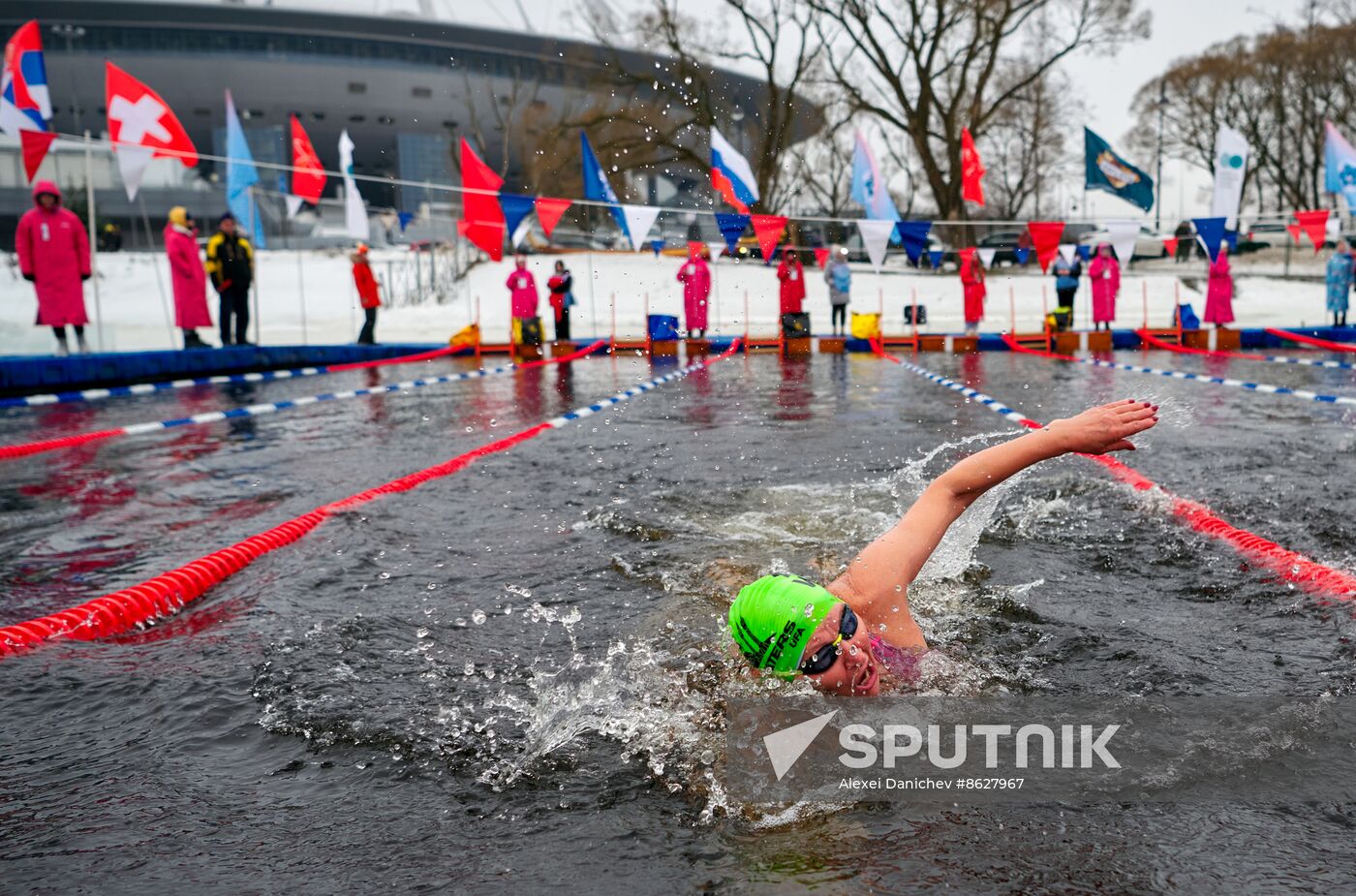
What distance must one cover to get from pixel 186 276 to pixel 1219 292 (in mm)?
17807

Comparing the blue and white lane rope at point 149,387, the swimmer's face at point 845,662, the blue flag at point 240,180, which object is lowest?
the swimmer's face at point 845,662

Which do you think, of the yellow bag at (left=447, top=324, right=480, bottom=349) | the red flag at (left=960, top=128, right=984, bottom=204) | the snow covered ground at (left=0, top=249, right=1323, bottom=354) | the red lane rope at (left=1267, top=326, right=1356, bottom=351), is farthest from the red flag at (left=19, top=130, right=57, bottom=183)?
the red lane rope at (left=1267, top=326, right=1356, bottom=351)

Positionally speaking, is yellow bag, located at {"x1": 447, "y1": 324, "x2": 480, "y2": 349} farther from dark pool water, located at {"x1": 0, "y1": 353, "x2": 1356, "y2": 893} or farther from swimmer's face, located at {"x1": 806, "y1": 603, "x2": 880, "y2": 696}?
swimmer's face, located at {"x1": 806, "y1": 603, "x2": 880, "y2": 696}

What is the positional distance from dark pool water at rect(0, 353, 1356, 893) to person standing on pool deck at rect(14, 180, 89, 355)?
6.72 m

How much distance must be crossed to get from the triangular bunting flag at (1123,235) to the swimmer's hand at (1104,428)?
15.2 meters

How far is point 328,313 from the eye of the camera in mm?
28562

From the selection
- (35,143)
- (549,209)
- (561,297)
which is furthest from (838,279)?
(35,143)

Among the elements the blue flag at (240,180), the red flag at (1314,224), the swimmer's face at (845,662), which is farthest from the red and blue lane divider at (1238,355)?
the blue flag at (240,180)

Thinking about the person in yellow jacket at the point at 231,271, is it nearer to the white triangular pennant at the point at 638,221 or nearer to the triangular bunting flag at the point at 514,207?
the triangular bunting flag at the point at 514,207

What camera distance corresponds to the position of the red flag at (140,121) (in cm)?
1407

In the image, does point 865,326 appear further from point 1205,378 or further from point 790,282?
point 1205,378

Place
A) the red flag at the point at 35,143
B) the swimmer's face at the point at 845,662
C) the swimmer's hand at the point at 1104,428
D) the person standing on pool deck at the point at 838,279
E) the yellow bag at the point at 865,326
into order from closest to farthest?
1. the swimmer's face at the point at 845,662
2. the swimmer's hand at the point at 1104,428
3. the red flag at the point at 35,143
4. the yellow bag at the point at 865,326
5. the person standing on pool deck at the point at 838,279

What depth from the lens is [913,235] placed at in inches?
706

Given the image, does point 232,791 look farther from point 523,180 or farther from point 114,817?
point 523,180
